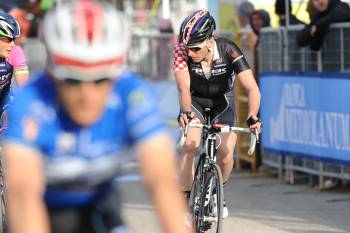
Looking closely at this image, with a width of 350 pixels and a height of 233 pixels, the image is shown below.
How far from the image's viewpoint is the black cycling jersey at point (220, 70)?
8.37 meters

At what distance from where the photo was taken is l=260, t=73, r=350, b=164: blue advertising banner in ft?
36.2

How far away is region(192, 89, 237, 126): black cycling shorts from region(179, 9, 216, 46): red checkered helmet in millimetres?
627

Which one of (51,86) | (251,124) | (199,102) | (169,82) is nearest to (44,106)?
(51,86)

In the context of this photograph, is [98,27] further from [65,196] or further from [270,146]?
[270,146]

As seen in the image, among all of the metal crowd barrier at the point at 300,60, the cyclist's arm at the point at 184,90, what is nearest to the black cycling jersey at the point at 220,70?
the cyclist's arm at the point at 184,90

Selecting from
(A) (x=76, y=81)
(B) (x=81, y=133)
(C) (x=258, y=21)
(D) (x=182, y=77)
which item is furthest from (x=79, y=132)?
(C) (x=258, y=21)

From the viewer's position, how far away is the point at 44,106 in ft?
11.8

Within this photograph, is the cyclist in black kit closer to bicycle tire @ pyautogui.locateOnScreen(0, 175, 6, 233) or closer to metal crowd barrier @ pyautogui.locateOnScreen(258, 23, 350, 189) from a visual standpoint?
bicycle tire @ pyautogui.locateOnScreen(0, 175, 6, 233)

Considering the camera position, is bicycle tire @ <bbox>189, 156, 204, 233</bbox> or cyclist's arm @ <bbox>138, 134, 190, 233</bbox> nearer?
cyclist's arm @ <bbox>138, 134, 190, 233</bbox>

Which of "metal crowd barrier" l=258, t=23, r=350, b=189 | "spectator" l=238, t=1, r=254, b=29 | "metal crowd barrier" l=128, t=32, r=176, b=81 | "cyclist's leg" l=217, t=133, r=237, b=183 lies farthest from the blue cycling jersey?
"metal crowd barrier" l=128, t=32, r=176, b=81

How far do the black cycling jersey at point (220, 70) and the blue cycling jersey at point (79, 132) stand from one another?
4.68 m

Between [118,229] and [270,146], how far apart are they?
9035 millimetres

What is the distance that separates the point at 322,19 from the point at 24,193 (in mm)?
8302

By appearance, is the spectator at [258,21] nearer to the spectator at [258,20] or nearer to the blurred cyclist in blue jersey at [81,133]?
the spectator at [258,20]
